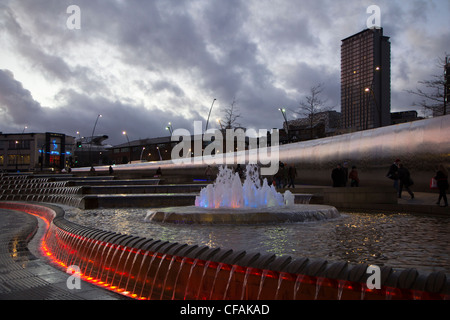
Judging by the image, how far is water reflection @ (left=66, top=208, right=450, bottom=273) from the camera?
16.7 feet

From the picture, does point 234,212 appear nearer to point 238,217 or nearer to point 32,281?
point 238,217

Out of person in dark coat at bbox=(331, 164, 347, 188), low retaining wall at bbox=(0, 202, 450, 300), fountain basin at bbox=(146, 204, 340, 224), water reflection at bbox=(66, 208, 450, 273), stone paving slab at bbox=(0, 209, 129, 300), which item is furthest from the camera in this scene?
person in dark coat at bbox=(331, 164, 347, 188)

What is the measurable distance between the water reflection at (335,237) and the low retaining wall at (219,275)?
4.47ft

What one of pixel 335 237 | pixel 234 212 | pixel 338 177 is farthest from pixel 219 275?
pixel 338 177

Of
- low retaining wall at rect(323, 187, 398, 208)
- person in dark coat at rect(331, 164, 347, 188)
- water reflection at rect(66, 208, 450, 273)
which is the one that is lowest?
water reflection at rect(66, 208, 450, 273)

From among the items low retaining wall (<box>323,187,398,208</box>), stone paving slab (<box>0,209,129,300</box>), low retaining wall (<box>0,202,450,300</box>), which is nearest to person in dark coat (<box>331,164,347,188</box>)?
low retaining wall (<box>323,187,398,208</box>)

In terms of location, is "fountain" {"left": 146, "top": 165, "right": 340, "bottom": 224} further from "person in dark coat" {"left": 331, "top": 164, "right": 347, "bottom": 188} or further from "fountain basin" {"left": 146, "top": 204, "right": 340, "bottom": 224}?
"person in dark coat" {"left": 331, "top": 164, "right": 347, "bottom": 188}

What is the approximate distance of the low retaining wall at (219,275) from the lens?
3.01m

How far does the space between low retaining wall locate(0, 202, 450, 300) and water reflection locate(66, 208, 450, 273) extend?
4.47ft

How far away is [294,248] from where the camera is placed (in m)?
5.62

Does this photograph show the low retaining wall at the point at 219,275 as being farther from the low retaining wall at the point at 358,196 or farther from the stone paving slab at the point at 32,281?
the low retaining wall at the point at 358,196

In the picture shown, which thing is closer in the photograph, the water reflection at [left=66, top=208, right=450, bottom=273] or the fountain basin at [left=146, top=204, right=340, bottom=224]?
the water reflection at [left=66, top=208, right=450, bottom=273]
